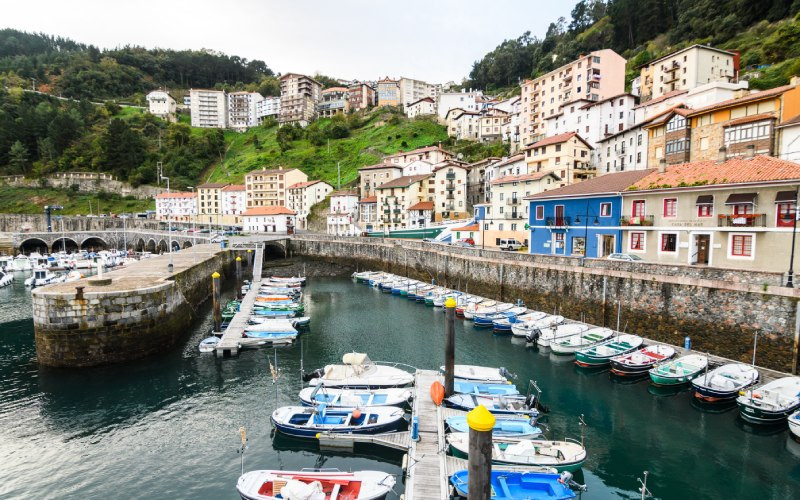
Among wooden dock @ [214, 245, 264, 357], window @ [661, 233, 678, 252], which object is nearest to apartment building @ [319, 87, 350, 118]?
wooden dock @ [214, 245, 264, 357]

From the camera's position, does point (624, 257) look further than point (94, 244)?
No

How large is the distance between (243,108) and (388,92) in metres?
66.6

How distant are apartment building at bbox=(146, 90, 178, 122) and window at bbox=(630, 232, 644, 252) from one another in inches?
6810

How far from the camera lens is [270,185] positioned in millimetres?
99812

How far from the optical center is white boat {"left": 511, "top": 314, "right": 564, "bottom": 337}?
2908 cm

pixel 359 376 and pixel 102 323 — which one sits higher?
pixel 102 323

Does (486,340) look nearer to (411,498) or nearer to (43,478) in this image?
(411,498)

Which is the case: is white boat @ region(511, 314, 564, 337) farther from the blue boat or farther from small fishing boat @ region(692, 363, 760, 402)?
the blue boat

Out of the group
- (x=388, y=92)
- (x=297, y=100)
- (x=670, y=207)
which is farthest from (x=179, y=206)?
(x=670, y=207)

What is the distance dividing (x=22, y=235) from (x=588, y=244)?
9933 cm


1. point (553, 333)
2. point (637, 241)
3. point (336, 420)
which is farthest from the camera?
point (637, 241)

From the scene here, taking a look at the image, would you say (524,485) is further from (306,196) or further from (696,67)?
(306,196)

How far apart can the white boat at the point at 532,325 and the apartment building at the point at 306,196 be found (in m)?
69.3

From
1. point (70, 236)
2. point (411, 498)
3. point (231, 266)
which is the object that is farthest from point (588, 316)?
point (70, 236)
